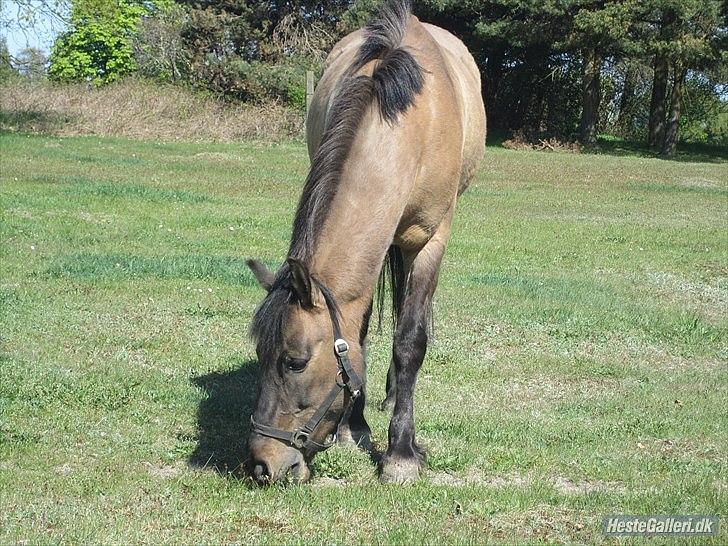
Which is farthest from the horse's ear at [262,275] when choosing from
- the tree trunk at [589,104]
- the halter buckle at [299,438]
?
the tree trunk at [589,104]

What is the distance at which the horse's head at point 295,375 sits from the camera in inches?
147

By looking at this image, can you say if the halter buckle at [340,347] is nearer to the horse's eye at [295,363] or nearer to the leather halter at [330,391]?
the leather halter at [330,391]

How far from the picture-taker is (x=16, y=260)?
905 centimetres

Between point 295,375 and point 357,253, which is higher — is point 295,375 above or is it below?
below

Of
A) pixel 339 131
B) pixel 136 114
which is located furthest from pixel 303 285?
pixel 136 114

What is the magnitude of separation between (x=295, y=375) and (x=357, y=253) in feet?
1.99

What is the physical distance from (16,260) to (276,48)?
26.7 meters

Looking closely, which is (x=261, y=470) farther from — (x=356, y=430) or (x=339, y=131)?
(x=339, y=131)

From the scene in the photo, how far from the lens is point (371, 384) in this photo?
6.06 meters

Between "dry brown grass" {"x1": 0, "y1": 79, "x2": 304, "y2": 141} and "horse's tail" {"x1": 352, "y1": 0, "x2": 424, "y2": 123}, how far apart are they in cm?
2170

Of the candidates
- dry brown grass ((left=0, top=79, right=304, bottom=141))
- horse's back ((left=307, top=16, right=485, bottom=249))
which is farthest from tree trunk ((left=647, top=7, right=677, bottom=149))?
horse's back ((left=307, top=16, right=485, bottom=249))

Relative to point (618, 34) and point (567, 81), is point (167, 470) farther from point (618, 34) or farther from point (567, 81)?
point (567, 81)

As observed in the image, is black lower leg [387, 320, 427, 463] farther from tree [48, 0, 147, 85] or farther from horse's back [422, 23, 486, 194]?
tree [48, 0, 147, 85]

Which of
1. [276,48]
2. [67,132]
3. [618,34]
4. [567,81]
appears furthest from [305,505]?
[567,81]
